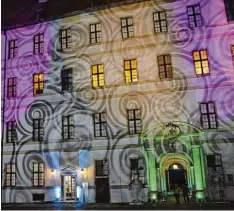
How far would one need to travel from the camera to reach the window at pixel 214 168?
6406 mm

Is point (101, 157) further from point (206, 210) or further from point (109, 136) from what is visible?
point (206, 210)

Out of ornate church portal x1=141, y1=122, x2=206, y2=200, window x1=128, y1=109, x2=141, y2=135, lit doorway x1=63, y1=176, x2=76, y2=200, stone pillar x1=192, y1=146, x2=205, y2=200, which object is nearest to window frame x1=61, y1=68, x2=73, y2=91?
window x1=128, y1=109, x2=141, y2=135

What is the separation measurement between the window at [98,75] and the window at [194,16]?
7.43ft

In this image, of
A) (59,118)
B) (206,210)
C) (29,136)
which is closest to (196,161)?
(206,210)

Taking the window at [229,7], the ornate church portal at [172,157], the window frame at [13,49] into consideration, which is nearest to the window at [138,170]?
the ornate church portal at [172,157]

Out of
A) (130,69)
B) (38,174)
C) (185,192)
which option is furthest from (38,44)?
(185,192)

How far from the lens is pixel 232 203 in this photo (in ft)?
19.9

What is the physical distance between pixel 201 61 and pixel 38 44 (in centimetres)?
399

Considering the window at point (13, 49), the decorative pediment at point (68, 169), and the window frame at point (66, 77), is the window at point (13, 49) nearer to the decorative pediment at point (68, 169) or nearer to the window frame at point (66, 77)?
the window frame at point (66, 77)

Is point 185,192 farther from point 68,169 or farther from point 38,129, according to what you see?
point 38,129

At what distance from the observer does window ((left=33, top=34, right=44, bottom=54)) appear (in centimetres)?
793

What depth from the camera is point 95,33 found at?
7746 mm

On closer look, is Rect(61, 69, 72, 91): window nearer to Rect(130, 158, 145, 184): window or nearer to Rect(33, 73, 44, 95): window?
Rect(33, 73, 44, 95): window

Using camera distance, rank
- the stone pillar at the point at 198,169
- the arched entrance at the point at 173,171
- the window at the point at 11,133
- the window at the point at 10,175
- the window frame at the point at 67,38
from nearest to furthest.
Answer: the stone pillar at the point at 198,169
the arched entrance at the point at 173,171
the window at the point at 10,175
the window at the point at 11,133
the window frame at the point at 67,38
